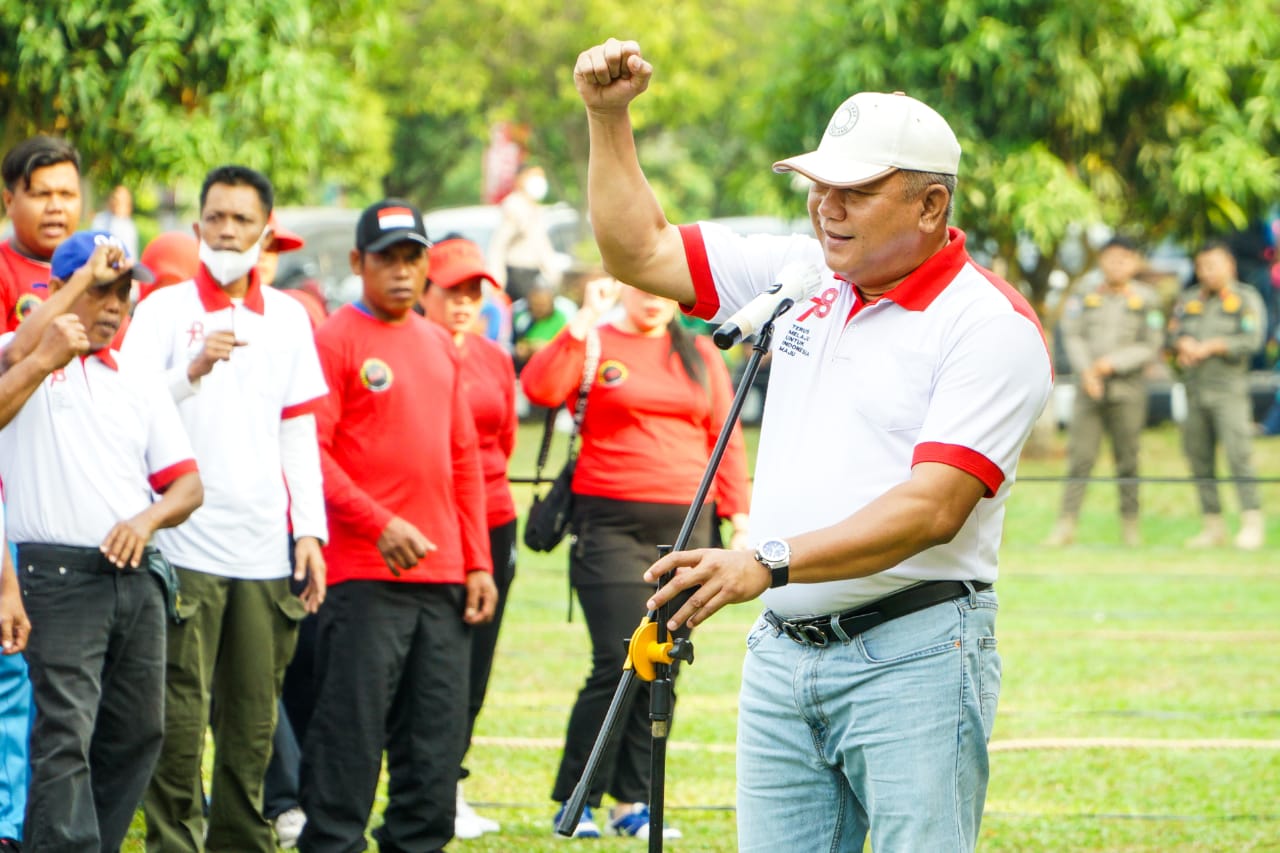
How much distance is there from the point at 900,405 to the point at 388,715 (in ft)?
10.1

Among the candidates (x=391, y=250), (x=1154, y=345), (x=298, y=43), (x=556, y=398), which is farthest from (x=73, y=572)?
(x=1154, y=345)

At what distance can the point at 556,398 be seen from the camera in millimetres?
7074

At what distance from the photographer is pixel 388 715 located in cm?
635

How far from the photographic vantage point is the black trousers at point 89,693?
16.8 ft

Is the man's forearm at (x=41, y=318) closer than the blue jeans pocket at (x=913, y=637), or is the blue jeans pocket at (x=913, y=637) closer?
the blue jeans pocket at (x=913, y=637)

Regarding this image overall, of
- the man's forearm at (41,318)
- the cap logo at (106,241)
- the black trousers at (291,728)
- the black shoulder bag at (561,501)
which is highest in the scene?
the cap logo at (106,241)

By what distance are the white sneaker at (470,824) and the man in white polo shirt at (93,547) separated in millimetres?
1688

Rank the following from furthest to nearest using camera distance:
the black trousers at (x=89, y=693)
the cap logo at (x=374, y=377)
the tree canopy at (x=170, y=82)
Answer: the tree canopy at (x=170, y=82) < the cap logo at (x=374, y=377) < the black trousers at (x=89, y=693)

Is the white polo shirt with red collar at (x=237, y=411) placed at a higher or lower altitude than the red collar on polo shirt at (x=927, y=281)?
lower

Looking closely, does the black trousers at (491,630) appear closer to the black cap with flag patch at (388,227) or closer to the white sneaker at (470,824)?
the white sneaker at (470,824)

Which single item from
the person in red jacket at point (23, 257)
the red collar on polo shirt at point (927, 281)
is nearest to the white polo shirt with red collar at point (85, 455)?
the person in red jacket at point (23, 257)

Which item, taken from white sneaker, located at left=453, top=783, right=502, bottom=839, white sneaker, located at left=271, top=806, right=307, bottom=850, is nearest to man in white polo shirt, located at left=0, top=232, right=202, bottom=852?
white sneaker, located at left=271, top=806, right=307, bottom=850

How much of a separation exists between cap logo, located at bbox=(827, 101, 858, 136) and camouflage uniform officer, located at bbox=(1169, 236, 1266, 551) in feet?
39.3

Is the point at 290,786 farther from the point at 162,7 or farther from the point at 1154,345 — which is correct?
the point at 1154,345
